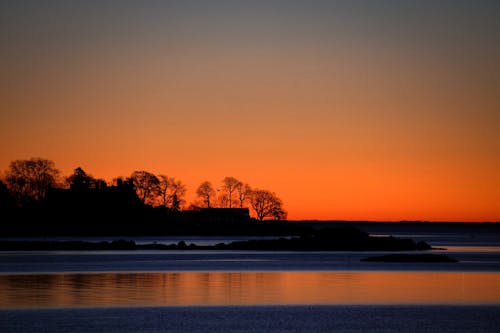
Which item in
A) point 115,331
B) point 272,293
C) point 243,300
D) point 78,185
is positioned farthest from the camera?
point 78,185

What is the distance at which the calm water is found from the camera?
33906 millimetres

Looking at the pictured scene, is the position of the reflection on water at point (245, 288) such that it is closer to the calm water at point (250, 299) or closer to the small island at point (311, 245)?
the calm water at point (250, 299)

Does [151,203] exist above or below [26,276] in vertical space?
above

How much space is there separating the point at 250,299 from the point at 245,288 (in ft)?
21.5

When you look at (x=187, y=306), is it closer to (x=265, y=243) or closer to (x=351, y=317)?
(x=351, y=317)

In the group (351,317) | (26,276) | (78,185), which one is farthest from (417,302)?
(78,185)

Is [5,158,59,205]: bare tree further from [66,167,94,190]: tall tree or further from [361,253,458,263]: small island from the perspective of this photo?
[361,253,458,263]: small island

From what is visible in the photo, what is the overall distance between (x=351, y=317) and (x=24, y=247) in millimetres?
89238

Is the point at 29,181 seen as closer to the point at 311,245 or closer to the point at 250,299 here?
the point at 311,245

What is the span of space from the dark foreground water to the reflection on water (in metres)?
2.86

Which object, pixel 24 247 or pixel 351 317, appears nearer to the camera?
pixel 351 317

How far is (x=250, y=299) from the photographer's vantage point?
4350 centimetres

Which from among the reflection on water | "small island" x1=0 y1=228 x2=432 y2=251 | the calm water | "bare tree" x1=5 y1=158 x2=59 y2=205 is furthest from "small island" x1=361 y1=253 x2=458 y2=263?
"bare tree" x1=5 y1=158 x2=59 y2=205

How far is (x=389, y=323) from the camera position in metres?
34.3
